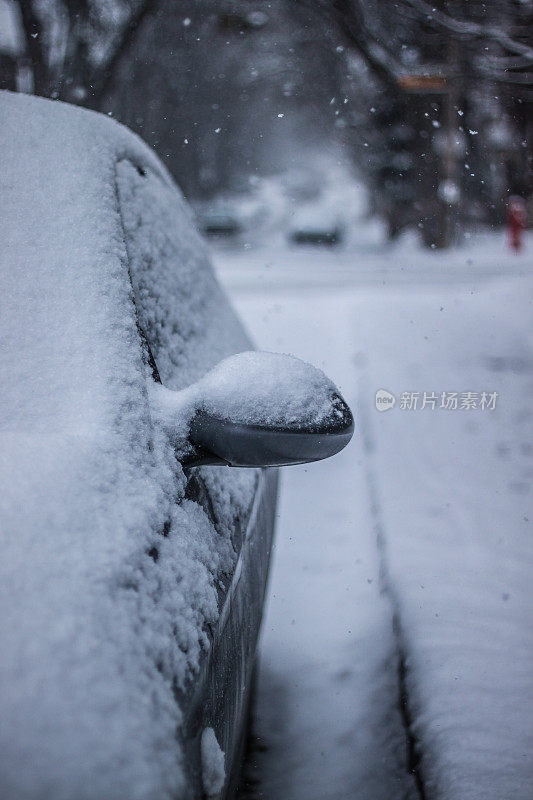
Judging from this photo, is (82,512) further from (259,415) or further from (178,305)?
(178,305)

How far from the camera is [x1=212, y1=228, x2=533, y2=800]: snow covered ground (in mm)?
2172

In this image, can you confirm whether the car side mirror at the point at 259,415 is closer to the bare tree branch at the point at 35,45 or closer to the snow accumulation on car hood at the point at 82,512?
the snow accumulation on car hood at the point at 82,512

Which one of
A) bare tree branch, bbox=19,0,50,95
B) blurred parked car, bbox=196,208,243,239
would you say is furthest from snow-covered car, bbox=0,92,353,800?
blurred parked car, bbox=196,208,243,239

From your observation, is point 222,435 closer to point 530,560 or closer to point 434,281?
point 530,560

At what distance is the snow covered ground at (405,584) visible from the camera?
2.17 m

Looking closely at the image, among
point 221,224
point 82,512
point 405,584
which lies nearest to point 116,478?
point 82,512

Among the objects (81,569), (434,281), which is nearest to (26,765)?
(81,569)

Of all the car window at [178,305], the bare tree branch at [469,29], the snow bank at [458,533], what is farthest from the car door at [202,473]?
the bare tree branch at [469,29]

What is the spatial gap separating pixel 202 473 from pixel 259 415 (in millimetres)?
295

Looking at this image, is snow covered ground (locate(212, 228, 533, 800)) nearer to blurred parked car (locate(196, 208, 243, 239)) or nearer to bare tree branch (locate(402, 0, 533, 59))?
bare tree branch (locate(402, 0, 533, 59))

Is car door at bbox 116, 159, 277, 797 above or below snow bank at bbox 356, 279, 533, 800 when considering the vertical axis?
above

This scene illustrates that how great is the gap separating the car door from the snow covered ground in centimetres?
68

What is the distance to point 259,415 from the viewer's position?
4.06 ft

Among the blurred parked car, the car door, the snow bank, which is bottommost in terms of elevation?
the blurred parked car
